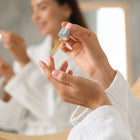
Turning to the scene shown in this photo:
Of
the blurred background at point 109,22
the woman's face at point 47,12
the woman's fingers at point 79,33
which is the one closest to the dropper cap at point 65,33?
the woman's fingers at point 79,33

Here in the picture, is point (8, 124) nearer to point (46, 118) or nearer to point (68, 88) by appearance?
point (46, 118)

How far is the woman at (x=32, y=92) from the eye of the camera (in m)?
0.58

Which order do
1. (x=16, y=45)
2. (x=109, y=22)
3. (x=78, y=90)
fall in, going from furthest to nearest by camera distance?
1. (x=109, y=22)
2. (x=16, y=45)
3. (x=78, y=90)

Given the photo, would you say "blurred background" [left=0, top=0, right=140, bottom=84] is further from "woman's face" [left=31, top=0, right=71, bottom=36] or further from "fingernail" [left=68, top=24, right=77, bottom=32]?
"fingernail" [left=68, top=24, right=77, bottom=32]

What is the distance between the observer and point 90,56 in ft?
0.98

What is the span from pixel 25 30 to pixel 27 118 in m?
0.63

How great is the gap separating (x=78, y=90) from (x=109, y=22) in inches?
41.8

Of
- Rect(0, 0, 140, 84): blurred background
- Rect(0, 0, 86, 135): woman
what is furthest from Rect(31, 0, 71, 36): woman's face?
Rect(0, 0, 140, 84): blurred background

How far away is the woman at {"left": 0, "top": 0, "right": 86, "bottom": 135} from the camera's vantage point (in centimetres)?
58

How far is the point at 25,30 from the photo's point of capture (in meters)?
1.20

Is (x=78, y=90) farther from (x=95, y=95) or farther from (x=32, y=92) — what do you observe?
(x=32, y=92)

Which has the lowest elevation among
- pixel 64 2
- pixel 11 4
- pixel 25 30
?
pixel 25 30

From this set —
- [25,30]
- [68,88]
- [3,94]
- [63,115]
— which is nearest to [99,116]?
[68,88]

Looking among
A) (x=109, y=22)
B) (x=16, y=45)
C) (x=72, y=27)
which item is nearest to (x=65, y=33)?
(x=72, y=27)
